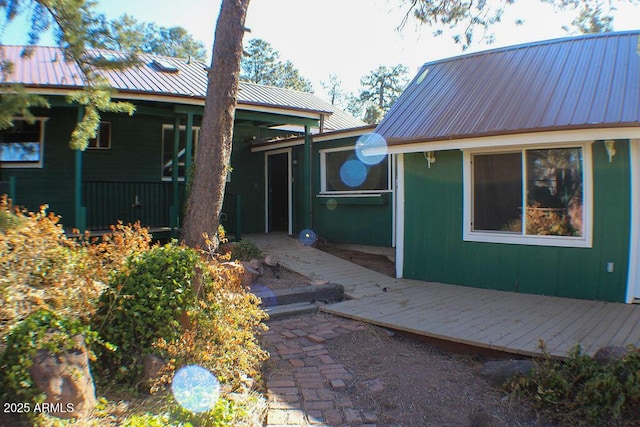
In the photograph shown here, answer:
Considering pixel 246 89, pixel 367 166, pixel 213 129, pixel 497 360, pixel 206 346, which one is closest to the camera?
pixel 206 346

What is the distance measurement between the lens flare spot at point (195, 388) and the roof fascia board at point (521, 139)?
17.2ft

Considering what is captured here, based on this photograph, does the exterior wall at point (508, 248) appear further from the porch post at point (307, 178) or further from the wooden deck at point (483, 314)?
the porch post at point (307, 178)

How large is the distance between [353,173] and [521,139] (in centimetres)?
491

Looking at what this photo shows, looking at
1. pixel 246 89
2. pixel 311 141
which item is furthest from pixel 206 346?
pixel 246 89

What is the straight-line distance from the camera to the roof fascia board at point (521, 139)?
5906 millimetres

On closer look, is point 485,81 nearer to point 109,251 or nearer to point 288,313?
point 288,313

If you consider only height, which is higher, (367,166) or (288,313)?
(367,166)

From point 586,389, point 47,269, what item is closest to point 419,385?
point 586,389

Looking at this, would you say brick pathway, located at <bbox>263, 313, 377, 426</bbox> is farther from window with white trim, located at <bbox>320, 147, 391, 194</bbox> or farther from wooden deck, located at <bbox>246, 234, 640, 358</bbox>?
window with white trim, located at <bbox>320, 147, 391, 194</bbox>

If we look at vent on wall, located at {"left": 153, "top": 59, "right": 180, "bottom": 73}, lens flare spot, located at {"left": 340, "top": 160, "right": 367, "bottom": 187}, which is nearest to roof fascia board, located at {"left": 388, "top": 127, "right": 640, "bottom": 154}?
lens flare spot, located at {"left": 340, "top": 160, "right": 367, "bottom": 187}

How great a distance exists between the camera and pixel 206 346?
365cm

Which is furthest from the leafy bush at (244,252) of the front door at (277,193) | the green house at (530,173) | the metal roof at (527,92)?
the front door at (277,193)

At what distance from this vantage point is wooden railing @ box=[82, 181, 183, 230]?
9859 millimetres

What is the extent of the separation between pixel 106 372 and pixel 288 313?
106 inches
